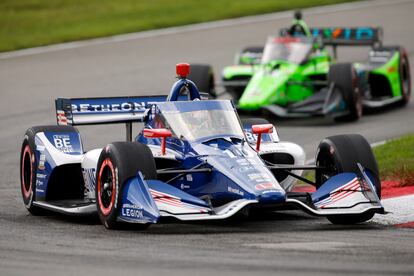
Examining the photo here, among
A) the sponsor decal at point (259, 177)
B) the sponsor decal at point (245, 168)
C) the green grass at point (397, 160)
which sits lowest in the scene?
the green grass at point (397, 160)

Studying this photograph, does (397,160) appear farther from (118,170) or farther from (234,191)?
(118,170)

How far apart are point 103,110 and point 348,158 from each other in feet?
10.4

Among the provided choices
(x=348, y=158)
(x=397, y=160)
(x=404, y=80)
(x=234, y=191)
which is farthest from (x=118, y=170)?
(x=404, y=80)

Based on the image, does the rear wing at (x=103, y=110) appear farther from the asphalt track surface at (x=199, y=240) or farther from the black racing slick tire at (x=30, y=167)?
the asphalt track surface at (x=199, y=240)

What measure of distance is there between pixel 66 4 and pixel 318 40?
14.7 m

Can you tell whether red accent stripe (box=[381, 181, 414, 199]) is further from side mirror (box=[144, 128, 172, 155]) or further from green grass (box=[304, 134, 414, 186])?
side mirror (box=[144, 128, 172, 155])

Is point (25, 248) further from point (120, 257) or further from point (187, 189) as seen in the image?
point (187, 189)

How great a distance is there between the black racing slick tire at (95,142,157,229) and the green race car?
842cm

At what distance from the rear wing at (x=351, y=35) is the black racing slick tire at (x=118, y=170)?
11.5m

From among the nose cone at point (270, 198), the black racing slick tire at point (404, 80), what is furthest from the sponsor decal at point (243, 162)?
the black racing slick tire at point (404, 80)

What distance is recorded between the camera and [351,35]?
23.0 meters

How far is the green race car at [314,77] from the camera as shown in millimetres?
20375

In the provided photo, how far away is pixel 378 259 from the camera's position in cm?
984

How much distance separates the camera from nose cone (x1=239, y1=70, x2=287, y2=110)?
20188mm
